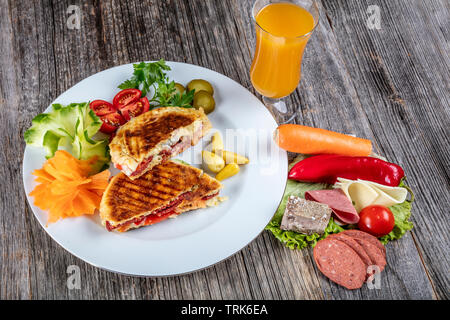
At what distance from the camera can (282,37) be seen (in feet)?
9.31

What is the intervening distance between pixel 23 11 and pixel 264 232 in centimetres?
281

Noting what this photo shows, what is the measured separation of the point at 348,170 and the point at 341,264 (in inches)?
26.3

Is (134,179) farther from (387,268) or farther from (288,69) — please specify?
(387,268)

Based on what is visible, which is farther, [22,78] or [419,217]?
[22,78]

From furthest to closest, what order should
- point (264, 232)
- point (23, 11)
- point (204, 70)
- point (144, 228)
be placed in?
point (23, 11) < point (204, 70) < point (264, 232) < point (144, 228)

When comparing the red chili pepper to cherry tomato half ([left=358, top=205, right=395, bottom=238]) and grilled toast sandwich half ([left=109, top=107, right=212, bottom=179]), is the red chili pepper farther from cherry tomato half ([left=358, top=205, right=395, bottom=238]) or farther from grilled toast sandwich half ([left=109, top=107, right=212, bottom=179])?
grilled toast sandwich half ([left=109, top=107, right=212, bottom=179])

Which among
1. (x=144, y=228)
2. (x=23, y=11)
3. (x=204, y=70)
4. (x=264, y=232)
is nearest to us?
(x=144, y=228)

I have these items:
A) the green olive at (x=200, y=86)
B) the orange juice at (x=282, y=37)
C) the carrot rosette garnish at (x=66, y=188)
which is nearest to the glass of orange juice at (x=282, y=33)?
the orange juice at (x=282, y=37)

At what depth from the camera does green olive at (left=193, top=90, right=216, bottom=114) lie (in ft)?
10.4

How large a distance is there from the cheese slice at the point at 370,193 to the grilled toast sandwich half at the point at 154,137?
104 cm

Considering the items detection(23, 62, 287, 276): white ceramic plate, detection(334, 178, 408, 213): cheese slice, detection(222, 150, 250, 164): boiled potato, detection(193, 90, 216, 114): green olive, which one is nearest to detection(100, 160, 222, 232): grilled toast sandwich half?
detection(23, 62, 287, 276): white ceramic plate

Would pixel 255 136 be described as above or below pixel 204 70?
below

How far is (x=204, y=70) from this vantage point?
3.37 m

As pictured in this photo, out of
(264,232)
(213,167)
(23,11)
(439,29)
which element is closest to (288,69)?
(213,167)
